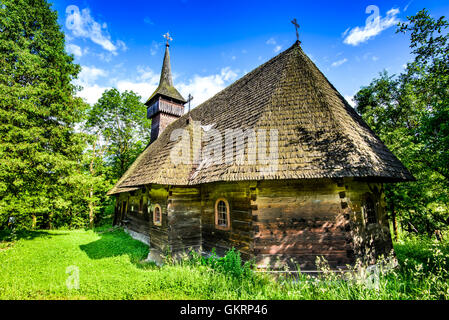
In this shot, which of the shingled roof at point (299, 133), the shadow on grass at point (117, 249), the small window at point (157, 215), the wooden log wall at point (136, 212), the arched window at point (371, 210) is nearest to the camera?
the shingled roof at point (299, 133)

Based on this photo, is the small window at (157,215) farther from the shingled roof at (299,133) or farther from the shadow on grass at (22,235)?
the shadow on grass at (22,235)

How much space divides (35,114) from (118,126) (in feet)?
36.7

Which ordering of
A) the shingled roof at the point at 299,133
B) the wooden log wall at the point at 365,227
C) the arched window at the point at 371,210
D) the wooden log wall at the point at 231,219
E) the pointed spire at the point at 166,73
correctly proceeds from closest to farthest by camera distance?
the shingled roof at the point at 299,133, the wooden log wall at the point at 365,227, the wooden log wall at the point at 231,219, the arched window at the point at 371,210, the pointed spire at the point at 166,73

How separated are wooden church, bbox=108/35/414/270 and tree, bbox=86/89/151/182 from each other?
1492cm

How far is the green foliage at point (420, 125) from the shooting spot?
5.93 m

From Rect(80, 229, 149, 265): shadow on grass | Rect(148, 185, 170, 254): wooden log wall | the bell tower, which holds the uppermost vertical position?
the bell tower

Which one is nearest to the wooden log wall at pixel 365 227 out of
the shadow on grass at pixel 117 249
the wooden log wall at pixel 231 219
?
the wooden log wall at pixel 231 219

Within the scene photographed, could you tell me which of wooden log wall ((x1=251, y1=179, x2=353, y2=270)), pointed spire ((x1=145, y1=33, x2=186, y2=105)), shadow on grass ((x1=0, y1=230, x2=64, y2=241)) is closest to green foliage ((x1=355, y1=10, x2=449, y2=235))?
wooden log wall ((x1=251, y1=179, x2=353, y2=270))

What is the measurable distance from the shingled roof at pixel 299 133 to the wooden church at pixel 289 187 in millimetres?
32

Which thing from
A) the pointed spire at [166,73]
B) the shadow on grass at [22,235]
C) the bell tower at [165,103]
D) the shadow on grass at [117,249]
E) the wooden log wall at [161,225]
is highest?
the pointed spire at [166,73]

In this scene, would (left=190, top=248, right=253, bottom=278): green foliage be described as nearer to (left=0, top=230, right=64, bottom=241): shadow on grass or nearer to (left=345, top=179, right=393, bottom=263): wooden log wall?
(left=345, top=179, right=393, bottom=263): wooden log wall

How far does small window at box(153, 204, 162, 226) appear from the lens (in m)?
7.82
